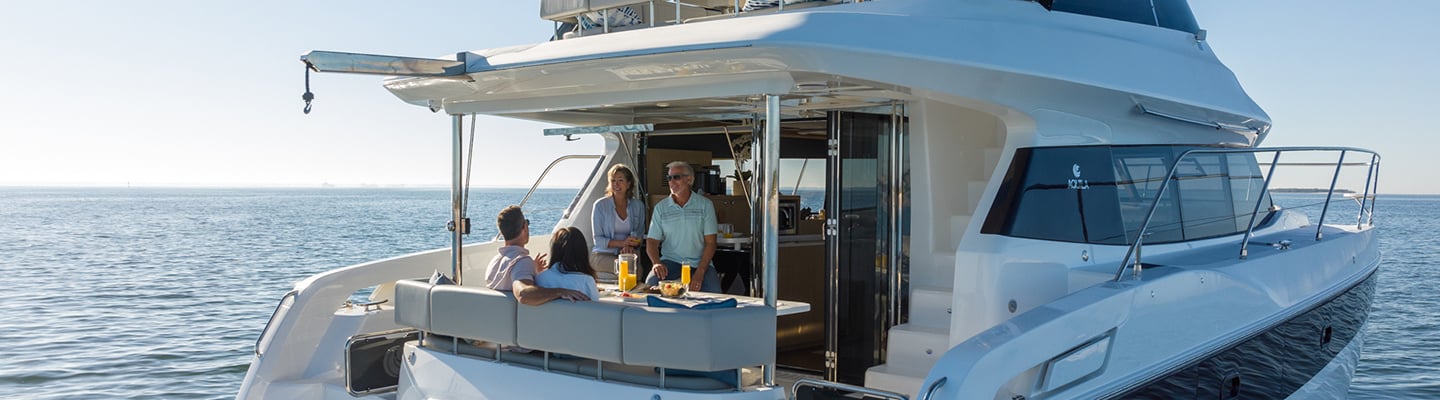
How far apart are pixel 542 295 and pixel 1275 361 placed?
396 centimetres

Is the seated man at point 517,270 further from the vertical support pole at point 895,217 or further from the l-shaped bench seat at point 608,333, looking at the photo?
the vertical support pole at point 895,217

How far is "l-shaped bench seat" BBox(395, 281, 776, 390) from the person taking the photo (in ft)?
13.2

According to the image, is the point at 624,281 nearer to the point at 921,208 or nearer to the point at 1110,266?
the point at 921,208

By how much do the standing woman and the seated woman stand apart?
1.76 metres

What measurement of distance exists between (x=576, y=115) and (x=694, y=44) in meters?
3.13

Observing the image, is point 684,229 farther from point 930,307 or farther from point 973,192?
point 973,192

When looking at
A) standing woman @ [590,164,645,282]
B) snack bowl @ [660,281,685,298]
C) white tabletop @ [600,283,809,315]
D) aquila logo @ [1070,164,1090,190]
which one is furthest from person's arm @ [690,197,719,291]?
aquila logo @ [1070,164,1090,190]

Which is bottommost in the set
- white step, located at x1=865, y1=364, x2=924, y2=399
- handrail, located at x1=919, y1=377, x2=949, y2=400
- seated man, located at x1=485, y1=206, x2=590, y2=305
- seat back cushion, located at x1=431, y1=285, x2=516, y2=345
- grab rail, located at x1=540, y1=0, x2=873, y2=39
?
white step, located at x1=865, y1=364, x2=924, y2=399

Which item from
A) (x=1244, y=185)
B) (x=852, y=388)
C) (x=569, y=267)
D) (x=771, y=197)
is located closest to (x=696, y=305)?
(x=771, y=197)

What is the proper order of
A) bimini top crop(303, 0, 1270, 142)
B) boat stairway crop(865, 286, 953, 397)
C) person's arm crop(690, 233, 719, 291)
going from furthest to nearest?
1. person's arm crop(690, 233, 719, 291)
2. boat stairway crop(865, 286, 953, 397)
3. bimini top crop(303, 0, 1270, 142)

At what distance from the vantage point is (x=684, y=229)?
6191mm

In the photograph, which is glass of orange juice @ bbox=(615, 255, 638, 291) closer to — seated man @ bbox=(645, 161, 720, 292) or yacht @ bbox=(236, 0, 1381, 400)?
yacht @ bbox=(236, 0, 1381, 400)

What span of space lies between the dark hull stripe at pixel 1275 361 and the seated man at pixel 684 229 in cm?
246

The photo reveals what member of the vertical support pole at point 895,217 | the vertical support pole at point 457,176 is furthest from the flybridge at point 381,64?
the vertical support pole at point 895,217
